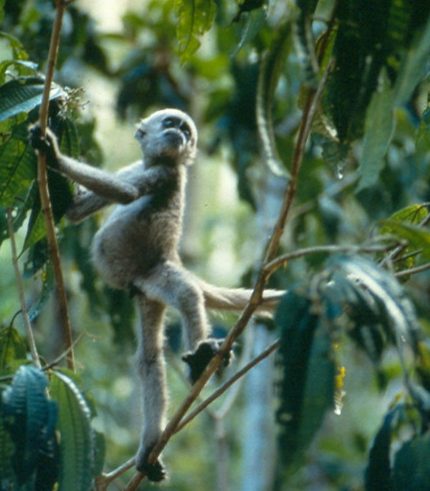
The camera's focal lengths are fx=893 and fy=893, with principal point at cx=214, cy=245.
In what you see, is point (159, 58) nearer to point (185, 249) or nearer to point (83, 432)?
point (185, 249)

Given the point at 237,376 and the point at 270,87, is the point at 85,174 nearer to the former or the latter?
the point at 270,87

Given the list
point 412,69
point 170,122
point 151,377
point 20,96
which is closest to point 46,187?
point 20,96

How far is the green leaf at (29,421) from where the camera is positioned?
2762mm

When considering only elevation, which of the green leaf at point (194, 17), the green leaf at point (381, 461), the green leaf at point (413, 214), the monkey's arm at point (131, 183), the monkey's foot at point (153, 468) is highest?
the green leaf at point (194, 17)

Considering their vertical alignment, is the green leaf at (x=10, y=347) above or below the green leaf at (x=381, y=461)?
above

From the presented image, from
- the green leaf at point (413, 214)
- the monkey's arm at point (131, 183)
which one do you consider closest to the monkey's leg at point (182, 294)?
the monkey's arm at point (131, 183)

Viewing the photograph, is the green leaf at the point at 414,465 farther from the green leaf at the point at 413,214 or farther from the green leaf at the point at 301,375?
the green leaf at the point at 413,214

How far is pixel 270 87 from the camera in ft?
10.7

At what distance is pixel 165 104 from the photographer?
31.7 feet

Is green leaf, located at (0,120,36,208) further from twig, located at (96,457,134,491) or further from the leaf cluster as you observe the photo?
twig, located at (96,457,134,491)

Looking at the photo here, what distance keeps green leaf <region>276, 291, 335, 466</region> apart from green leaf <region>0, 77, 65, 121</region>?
1.58 metres

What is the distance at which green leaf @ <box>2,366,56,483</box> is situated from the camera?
276 centimetres

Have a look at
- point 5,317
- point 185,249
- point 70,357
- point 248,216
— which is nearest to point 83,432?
point 70,357

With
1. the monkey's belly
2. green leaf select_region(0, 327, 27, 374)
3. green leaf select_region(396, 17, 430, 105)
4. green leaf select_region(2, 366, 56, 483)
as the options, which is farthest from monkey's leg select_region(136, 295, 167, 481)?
→ green leaf select_region(396, 17, 430, 105)
